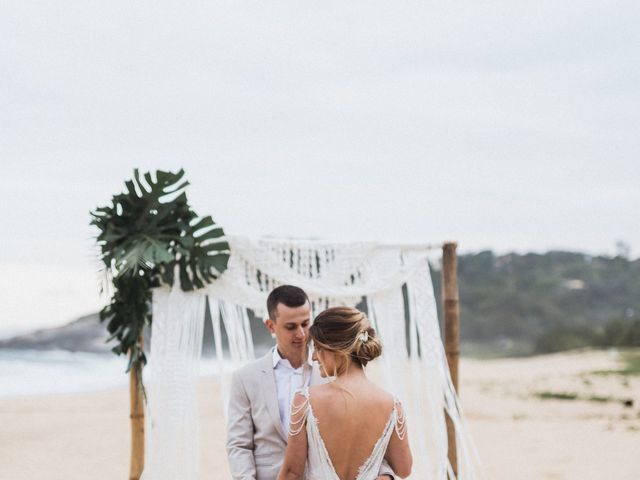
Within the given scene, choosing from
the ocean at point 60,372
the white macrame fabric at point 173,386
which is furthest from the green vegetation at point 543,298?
the white macrame fabric at point 173,386

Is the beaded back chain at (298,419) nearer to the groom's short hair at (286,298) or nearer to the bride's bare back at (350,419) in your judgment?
the bride's bare back at (350,419)

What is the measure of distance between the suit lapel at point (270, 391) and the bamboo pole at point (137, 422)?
3.49ft

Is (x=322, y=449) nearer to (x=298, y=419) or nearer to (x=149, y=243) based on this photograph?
(x=298, y=419)

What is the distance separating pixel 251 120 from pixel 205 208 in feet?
24.0

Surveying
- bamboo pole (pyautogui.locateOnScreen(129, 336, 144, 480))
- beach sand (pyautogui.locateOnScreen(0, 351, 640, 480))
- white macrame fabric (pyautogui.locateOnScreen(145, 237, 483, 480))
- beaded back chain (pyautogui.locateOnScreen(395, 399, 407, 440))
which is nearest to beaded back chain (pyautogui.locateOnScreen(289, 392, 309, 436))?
beaded back chain (pyautogui.locateOnScreen(395, 399, 407, 440))

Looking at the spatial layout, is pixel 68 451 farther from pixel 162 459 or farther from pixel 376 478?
pixel 376 478

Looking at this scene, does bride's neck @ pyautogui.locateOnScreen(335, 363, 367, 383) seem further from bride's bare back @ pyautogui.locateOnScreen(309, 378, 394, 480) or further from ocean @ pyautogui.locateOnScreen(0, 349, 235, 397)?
ocean @ pyautogui.locateOnScreen(0, 349, 235, 397)

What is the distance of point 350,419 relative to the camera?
6.26 feet

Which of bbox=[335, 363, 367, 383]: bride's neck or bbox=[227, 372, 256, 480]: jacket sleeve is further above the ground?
bbox=[335, 363, 367, 383]: bride's neck

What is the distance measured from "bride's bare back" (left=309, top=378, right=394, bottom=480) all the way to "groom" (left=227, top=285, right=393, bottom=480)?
18.1 inches

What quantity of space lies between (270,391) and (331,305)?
3.54 feet

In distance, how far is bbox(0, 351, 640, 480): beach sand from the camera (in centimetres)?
604

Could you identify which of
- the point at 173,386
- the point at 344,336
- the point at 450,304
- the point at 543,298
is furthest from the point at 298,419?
the point at 543,298

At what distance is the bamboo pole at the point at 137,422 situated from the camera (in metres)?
3.31
